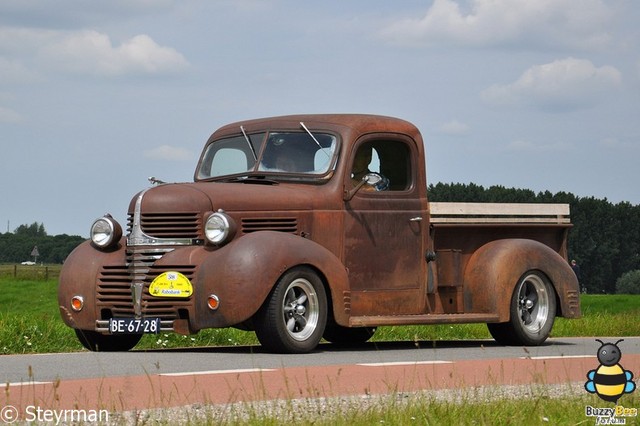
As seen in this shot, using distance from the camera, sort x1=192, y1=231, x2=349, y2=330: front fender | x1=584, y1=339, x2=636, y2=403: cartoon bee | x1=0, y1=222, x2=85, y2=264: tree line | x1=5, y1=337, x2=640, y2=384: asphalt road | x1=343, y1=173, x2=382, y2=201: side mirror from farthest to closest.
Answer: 1. x1=0, y1=222, x2=85, y2=264: tree line
2. x1=343, y1=173, x2=382, y2=201: side mirror
3. x1=192, y1=231, x2=349, y2=330: front fender
4. x1=5, y1=337, x2=640, y2=384: asphalt road
5. x1=584, y1=339, x2=636, y2=403: cartoon bee

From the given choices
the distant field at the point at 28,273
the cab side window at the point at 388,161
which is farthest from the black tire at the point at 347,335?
the distant field at the point at 28,273

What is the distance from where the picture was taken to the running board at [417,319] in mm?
12219

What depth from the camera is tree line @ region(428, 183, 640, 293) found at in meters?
91.6

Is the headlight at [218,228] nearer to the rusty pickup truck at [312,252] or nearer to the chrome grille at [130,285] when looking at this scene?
the rusty pickup truck at [312,252]

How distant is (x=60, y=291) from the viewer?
12.3 metres

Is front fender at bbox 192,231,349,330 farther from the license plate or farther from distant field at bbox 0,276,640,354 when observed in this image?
distant field at bbox 0,276,640,354

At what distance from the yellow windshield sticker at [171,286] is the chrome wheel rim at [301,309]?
911 mm

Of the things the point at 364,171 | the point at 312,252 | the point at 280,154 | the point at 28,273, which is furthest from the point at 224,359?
the point at 28,273

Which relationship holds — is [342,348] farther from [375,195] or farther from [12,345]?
[12,345]

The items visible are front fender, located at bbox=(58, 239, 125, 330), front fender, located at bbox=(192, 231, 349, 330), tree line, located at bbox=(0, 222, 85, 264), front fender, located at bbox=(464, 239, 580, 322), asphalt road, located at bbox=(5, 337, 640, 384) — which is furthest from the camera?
tree line, located at bbox=(0, 222, 85, 264)

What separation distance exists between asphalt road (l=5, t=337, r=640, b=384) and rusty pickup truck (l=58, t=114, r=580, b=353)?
0.33 m

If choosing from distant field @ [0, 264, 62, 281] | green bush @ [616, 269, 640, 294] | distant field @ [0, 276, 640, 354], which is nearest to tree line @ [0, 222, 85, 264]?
distant field @ [0, 264, 62, 281]

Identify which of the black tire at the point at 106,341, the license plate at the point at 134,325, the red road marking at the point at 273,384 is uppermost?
the license plate at the point at 134,325

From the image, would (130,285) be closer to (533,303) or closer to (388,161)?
(388,161)
